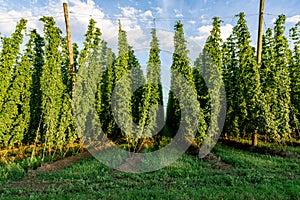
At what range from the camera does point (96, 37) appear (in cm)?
1330

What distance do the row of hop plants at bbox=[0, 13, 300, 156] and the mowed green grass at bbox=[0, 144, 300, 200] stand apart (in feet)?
10.8

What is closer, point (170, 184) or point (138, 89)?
point (170, 184)

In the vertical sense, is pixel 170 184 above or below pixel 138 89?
below

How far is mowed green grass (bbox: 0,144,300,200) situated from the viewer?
5621 millimetres

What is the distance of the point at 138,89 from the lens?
44.1ft

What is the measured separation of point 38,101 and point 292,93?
15299 mm

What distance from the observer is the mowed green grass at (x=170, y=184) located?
18.4 feet

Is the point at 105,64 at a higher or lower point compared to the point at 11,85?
higher

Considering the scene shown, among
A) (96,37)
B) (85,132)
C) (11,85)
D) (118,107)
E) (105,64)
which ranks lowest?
(85,132)

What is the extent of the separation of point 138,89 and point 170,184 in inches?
294

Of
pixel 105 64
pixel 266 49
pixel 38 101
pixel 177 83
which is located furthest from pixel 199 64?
pixel 38 101

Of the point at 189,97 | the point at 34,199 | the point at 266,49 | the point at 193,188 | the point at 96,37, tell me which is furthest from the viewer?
the point at 266,49

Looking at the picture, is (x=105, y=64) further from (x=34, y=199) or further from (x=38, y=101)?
(x=34, y=199)

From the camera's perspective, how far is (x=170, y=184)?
6625mm
